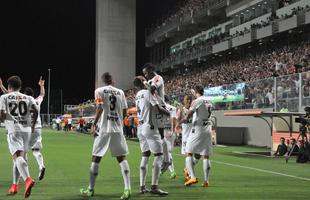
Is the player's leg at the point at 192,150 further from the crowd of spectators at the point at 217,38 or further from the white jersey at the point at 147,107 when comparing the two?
the crowd of spectators at the point at 217,38

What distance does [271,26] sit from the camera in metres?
46.9

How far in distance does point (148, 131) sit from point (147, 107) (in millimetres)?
514

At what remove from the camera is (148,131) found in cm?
1057

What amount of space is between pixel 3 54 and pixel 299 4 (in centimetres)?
5899

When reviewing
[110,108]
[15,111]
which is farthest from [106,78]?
[15,111]

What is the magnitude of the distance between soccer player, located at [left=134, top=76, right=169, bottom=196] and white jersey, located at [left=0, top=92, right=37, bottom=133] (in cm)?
235

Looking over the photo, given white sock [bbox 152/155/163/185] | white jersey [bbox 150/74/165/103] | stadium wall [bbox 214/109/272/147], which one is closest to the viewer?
white sock [bbox 152/155/163/185]

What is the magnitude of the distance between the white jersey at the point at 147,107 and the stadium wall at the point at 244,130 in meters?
20.3

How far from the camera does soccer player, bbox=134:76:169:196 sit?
34.4 ft

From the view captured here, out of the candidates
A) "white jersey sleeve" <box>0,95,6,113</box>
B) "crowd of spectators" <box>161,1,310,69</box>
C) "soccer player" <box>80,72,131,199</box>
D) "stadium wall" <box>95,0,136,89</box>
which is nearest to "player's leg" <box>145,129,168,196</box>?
"soccer player" <box>80,72,131,199</box>

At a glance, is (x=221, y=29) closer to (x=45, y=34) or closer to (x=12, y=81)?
(x=45, y=34)

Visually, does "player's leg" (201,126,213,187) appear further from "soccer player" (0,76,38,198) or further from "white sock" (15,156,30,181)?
"white sock" (15,156,30,181)

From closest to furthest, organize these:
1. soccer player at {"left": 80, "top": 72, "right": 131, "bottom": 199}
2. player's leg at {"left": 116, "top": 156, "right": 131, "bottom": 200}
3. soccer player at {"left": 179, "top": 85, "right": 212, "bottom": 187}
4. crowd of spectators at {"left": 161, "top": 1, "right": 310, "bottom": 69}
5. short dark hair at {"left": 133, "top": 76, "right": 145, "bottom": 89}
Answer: player's leg at {"left": 116, "top": 156, "right": 131, "bottom": 200}
soccer player at {"left": 80, "top": 72, "right": 131, "bottom": 199}
short dark hair at {"left": 133, "top": 76, "right": 145, "bottom": 89}
soccer player at {"left": 179, "top": 85, "right": 212, "bottom": 187}
crowd of spectators at {"left": 161, "top": 1, "right": 310, "bottom": 69}

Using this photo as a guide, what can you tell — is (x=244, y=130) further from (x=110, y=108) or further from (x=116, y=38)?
(x=116, y=38)
